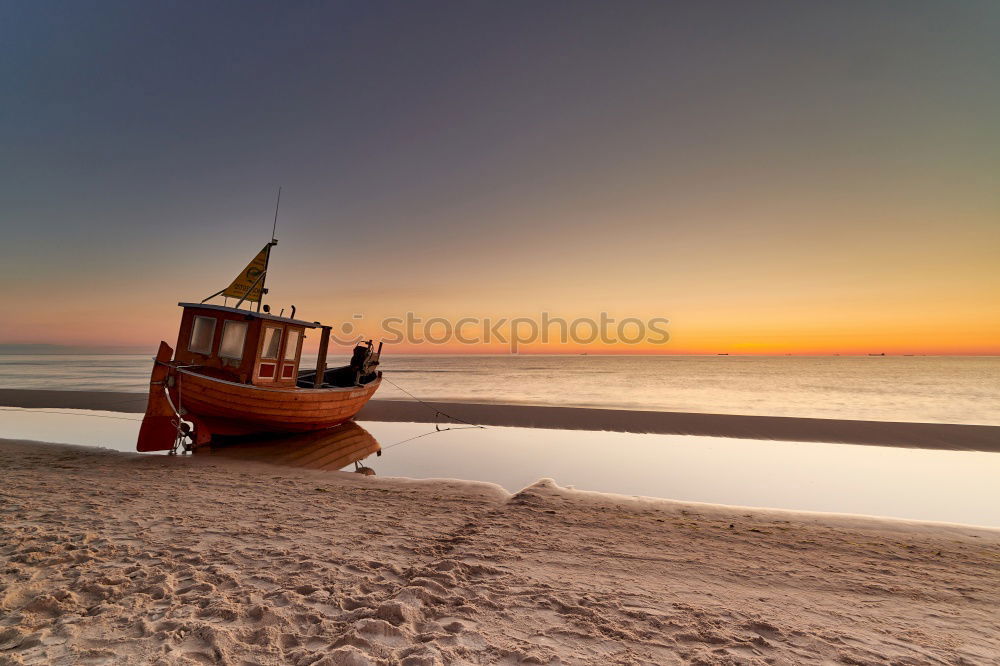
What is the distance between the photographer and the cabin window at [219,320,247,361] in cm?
1069

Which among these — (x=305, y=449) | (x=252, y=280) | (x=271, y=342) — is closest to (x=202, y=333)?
(x=271, y=342)

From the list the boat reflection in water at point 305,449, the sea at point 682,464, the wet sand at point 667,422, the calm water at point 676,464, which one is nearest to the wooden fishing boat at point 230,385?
the boat reflection in water at point 305,449

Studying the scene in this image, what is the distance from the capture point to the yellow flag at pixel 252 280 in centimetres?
1310

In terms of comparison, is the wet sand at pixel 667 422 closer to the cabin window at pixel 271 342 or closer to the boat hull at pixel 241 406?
the boat hull at pixel 241 406

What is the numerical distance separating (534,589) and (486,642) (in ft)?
2.81

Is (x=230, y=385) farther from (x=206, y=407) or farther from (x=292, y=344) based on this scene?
(x=292, y=344)

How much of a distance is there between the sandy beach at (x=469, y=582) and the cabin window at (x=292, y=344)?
18.3 ft

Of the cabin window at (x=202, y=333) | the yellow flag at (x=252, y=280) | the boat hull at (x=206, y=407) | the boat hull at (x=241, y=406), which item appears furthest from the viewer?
the yellow flag at (x=252, y=280)

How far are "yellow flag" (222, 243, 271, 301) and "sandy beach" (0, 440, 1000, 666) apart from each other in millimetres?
7537

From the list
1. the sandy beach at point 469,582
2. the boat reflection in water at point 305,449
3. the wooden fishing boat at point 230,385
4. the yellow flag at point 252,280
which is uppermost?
the yellow flag at point 252,280

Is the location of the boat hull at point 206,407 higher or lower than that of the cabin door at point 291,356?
lower

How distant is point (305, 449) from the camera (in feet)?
34.5

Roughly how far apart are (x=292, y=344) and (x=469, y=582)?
32.6ft

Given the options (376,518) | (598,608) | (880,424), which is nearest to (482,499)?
(376,518)
